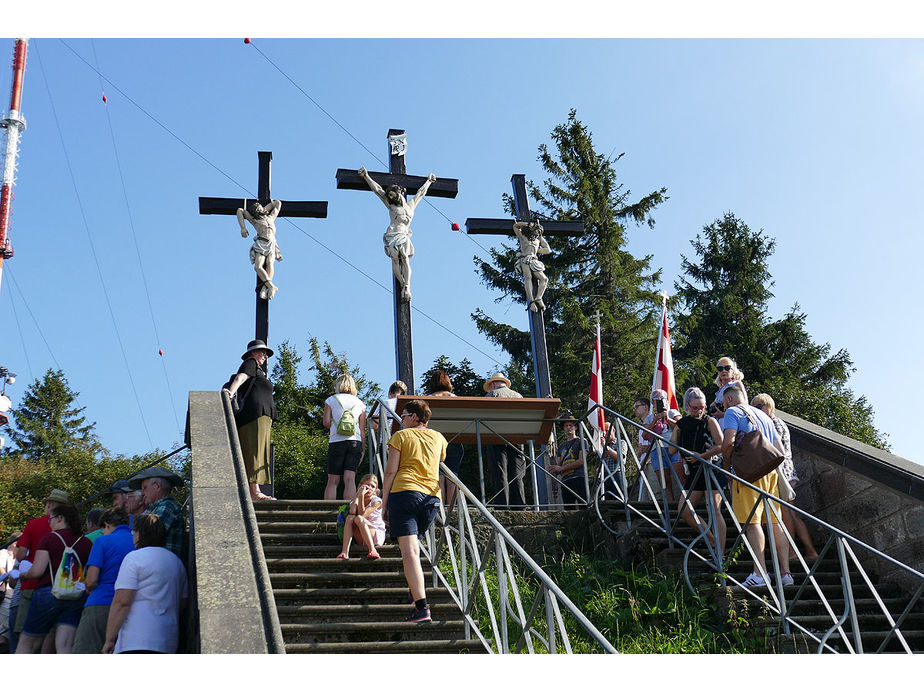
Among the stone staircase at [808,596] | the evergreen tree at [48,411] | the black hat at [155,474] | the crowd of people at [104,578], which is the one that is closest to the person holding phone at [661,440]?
the stone staircase at [808,596]

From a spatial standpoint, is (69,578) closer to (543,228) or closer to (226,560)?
(226,560)

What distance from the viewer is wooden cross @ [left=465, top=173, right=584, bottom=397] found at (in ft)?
43.8

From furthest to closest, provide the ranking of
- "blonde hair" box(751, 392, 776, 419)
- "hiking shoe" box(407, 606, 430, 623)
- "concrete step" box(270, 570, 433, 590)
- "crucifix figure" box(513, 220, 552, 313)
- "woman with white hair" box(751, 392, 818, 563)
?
1. "crucifix figure" box(513, 220, 552, 313)
2. "blonde hair" box(751, 392, 776, 419)
3. "woman with white hair" box(751, 392, 818, 563)
4. "concrete step" box(270, 570, 433, 590)
5. "hiking shoe" box(407, 606, 430, 623)

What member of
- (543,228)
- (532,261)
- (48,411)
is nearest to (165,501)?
(532,261)

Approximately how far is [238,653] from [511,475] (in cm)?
711

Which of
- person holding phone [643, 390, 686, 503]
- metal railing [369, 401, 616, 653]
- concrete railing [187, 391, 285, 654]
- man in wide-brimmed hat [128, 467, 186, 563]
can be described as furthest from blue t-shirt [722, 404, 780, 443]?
man in wide-brimmed hat [128, 467, 186, 563]

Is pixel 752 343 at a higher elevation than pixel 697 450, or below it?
higher

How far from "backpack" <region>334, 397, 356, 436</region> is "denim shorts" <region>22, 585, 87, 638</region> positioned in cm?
300

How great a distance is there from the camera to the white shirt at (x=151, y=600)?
4.76 meters

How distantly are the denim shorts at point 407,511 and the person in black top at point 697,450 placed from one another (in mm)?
2609

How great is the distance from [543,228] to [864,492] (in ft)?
25.3

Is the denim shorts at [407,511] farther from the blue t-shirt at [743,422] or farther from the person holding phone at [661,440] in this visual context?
the person holding phone at [661,440]

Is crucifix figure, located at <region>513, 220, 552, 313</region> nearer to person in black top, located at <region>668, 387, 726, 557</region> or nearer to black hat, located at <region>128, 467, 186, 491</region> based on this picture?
person in black top, located at <region>668, 387, 726, 557</region>

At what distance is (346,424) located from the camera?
857 cm
